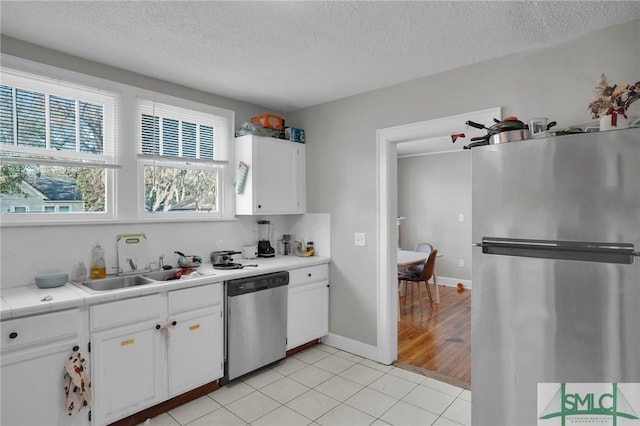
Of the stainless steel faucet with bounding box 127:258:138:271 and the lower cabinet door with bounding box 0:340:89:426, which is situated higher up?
the stainless steel faucet with bounding box 127:258:138:271

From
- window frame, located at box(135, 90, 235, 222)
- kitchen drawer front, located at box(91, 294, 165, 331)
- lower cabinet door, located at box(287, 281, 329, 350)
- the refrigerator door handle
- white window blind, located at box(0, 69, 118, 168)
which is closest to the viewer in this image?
the refrigerator door handle

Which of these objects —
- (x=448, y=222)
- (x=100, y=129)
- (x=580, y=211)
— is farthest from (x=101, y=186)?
(x=448, y=222)

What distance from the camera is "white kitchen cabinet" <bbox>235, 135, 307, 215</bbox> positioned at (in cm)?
337

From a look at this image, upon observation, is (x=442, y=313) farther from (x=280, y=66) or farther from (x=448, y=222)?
(x=280, y=66)

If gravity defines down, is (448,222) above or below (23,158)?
below

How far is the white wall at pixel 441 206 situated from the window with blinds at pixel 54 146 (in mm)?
5489

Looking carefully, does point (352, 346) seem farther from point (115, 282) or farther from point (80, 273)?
point (80, 273)

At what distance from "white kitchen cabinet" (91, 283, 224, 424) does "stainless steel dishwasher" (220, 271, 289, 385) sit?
0.29ft

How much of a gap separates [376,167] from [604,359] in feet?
7.15

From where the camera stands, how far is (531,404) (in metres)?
1.79

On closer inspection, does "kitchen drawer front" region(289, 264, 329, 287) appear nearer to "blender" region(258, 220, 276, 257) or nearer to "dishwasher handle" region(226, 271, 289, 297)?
"dishwasher handle" region(226, 271, 289, 297)

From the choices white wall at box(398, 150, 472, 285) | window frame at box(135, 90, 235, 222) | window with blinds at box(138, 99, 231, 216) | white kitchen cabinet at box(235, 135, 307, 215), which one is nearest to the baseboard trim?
white kitchen cabinet at box(235, 135, 307, 215)

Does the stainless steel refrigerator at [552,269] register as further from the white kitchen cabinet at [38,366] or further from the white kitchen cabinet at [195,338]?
the white kitchen cabinet at [38,366]

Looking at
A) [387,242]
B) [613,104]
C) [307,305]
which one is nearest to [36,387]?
[307,305]
